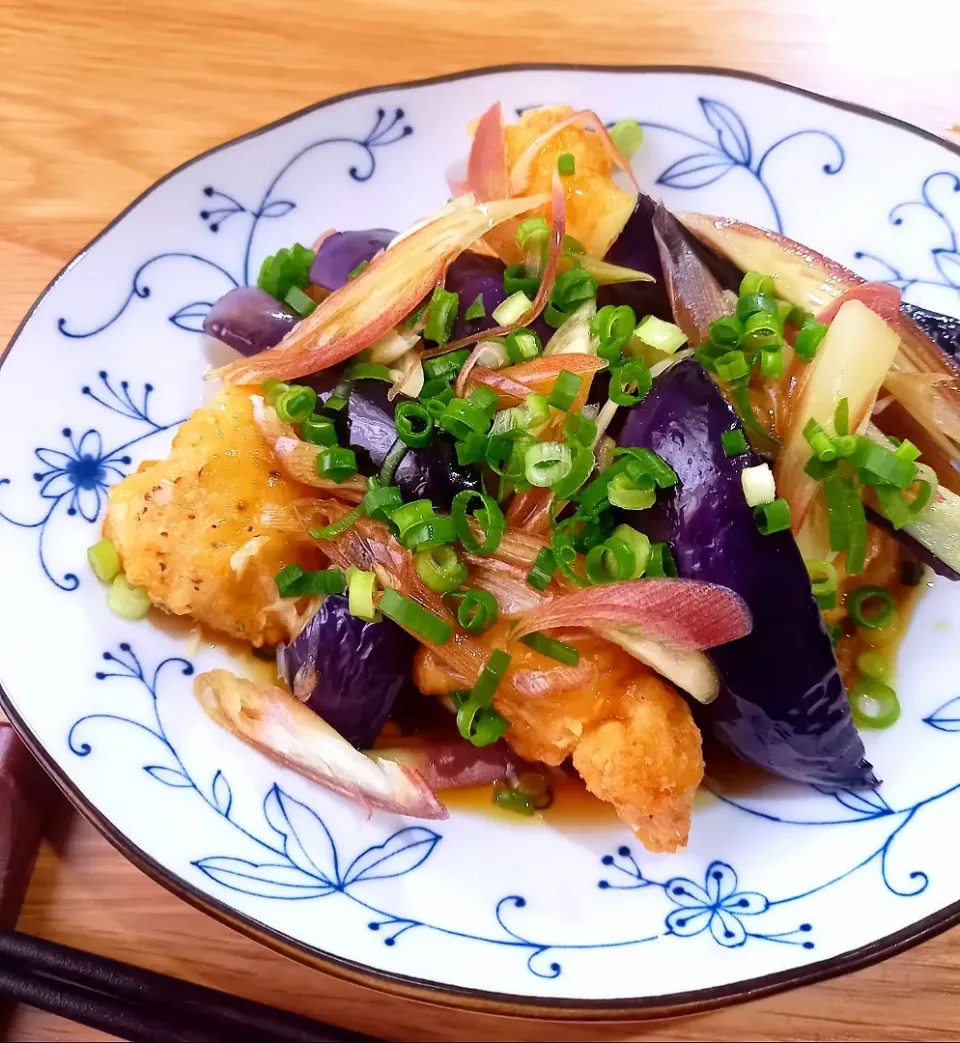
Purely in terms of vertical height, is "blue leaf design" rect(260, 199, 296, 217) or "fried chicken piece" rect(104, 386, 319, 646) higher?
"blue leaf design" rect(260, 199, 296, 217)

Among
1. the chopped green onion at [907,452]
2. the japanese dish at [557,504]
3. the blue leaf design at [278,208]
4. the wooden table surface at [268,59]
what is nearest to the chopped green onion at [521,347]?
the japanese dish at [557,504]

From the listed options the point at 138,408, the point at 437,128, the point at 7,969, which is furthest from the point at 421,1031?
the point at 437,128

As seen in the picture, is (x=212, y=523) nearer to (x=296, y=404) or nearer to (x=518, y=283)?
(x=296, y=404)

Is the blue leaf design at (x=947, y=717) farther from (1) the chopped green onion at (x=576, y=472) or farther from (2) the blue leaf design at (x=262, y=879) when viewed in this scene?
(2) the blue leaf design at (x=262, y=879)

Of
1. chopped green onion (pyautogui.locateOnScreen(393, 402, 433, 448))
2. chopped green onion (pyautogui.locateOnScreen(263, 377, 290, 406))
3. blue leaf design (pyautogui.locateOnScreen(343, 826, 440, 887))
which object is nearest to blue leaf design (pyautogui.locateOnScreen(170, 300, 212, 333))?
chopped green onion (pyautogui.locateOnScreen(263, 377, 290, 406))

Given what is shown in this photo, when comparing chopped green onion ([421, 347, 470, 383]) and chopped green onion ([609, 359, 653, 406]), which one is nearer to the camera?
chopped green onion ([609, 359, 653, 406])

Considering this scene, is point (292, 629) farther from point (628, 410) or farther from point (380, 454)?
point (628, 410)

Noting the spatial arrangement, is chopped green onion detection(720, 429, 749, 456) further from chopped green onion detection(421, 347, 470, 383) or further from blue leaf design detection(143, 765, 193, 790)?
blue leaf design detection(143, 765, 193, 790)
